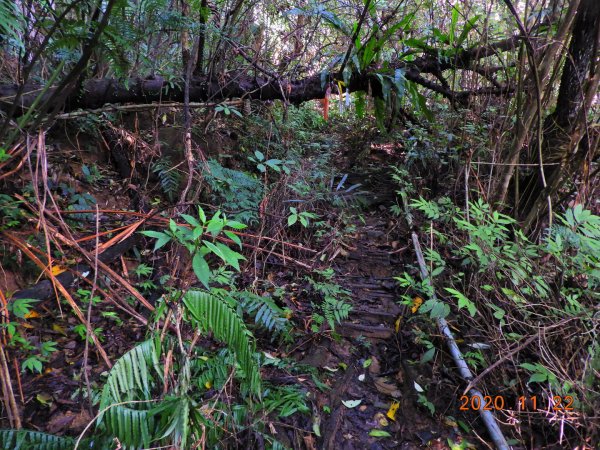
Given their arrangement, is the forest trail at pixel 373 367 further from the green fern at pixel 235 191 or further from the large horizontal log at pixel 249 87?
the large horizontal log at pixel 249 87

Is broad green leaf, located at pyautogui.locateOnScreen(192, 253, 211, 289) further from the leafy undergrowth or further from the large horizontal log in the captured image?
the large horizontal log

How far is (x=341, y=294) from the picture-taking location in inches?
124

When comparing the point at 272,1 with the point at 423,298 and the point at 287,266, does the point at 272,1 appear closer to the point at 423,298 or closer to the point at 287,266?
the point at 287,266

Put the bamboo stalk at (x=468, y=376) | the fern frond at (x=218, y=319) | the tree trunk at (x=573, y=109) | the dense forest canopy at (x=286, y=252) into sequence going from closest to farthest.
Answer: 1. the fern frond at (x=218, y=319)
2. the dense forest canopy at (x=286, y=252)
3. the bamboo stalk at (x=468, y=376)
4. the tree trunk at (x=573, y=109)

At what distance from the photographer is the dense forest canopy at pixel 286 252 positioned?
1614 millimetres

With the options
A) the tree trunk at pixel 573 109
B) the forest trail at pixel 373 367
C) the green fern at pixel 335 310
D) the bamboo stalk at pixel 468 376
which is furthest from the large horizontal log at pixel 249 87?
the bamboo stalk at pixel 468 376

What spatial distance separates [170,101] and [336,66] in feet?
5.94

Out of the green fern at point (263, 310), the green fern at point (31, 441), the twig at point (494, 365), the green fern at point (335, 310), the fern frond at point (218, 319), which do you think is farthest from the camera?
the green fern at point (335, 310)

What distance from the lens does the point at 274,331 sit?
267 cm

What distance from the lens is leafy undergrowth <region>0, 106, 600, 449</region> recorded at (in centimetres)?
136

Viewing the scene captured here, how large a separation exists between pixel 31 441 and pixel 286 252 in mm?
2498

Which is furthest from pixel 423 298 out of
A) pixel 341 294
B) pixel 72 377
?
pixel 72 377

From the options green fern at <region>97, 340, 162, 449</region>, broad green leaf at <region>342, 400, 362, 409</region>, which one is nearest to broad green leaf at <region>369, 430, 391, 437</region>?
broad green leaf at <region>342, 400, 362, 409</region>

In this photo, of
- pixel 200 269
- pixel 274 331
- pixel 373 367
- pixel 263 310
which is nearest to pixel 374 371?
pixel 373 367
